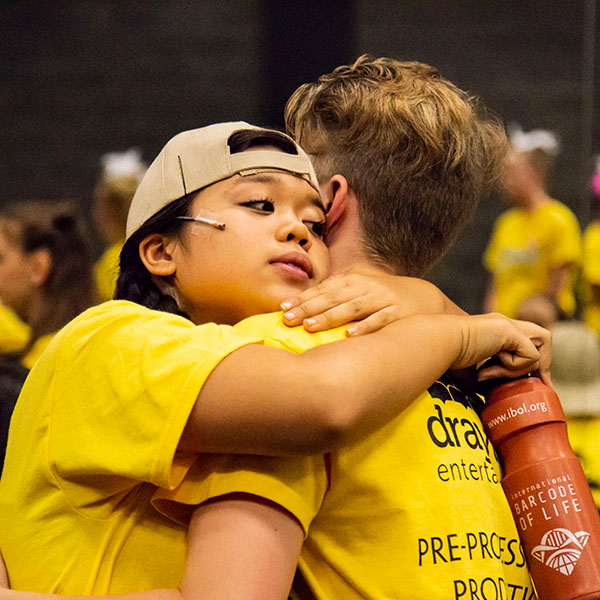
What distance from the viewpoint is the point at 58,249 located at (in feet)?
12.3

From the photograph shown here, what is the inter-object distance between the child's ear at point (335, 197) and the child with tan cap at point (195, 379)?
0.03 meters

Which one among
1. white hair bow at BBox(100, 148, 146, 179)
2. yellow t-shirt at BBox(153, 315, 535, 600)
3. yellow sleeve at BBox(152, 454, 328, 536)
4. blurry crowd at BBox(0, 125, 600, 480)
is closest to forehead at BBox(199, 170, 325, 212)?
yellow t-shirt at BBox(153, 315, 535, 600)

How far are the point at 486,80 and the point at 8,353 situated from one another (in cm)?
519

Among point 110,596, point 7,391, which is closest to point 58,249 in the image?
point 7,391

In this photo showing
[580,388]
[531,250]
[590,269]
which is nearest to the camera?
[580,388]

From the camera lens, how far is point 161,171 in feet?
5.18

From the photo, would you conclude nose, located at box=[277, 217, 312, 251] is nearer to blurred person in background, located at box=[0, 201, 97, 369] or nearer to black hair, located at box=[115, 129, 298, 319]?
black hair, located at box=[115, 129, 298, 319]

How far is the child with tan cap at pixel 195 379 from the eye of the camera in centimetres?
112

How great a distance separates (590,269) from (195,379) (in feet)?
17.0

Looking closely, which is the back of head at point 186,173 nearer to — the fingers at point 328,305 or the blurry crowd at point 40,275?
the fingers at point 328,305

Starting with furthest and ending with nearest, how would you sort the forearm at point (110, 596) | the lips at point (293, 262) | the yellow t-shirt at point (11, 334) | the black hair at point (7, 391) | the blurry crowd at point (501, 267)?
the blurry crowd at point (501, 267) < the yellow t-shirt at point (11, 334) < the black hair at point (7, 391) < the lips at point (293, 262) < the forearm at point (110, 596)

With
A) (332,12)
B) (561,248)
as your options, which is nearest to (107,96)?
(332,12)

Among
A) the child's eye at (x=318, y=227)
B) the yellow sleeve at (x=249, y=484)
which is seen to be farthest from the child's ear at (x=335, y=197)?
the yellow sleeve at (x=249, y=484)

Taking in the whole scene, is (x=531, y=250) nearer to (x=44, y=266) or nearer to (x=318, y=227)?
(x=44, y=266)
